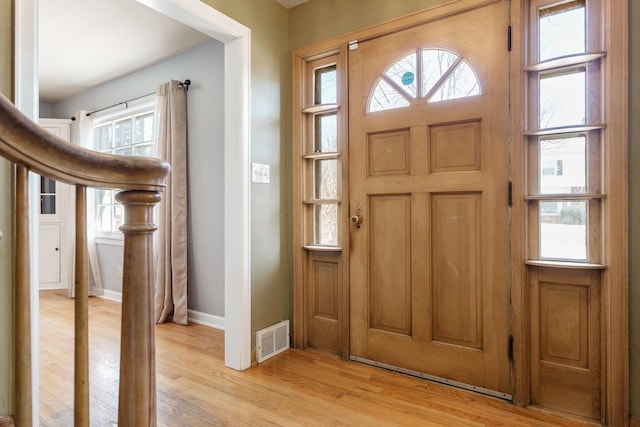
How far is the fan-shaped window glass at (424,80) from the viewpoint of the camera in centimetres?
195

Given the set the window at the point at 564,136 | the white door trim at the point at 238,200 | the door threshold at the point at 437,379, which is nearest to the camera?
the window at the point at 564,136

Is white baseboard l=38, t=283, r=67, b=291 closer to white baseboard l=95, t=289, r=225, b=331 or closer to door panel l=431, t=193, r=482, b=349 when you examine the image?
white baseboard l=95, t=289, r=225, b=331

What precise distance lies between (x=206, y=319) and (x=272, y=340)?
1.02m

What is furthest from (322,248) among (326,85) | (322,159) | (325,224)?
(326,85)

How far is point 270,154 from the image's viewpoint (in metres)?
2.43

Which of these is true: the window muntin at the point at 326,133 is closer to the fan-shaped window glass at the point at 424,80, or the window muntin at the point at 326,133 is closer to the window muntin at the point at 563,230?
the fan-shaped window glass at the point at 424,80

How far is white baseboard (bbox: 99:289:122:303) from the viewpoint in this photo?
12.8 feet

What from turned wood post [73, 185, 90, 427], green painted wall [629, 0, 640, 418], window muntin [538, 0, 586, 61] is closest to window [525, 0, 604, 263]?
window muntin [538, 0, 586, 61]

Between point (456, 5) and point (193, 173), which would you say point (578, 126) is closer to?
point (456, 5)

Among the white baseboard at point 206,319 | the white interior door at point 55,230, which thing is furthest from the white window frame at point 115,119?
the white baseboard at point 206,319

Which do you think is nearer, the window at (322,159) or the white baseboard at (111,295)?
the window at (322,159)

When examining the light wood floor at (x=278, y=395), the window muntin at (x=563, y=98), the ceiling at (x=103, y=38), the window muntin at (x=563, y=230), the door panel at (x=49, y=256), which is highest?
the ceiling at (x=103, y=38)

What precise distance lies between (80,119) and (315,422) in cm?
432

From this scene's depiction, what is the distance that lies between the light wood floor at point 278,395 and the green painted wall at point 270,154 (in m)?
0.40
